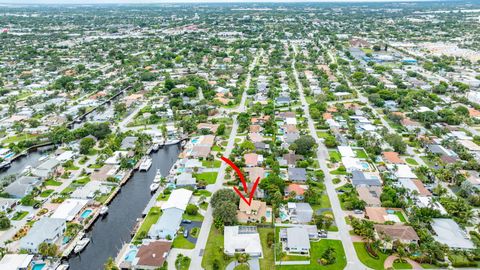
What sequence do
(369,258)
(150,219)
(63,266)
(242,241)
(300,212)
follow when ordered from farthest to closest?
(150,219) → (300,212) → (242,241) → (63,266) → (369,258)

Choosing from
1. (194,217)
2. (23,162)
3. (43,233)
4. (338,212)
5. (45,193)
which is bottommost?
(23,162)

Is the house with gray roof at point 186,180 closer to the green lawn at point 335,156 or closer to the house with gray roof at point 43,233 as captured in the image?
the house with gray roof at point 43,233

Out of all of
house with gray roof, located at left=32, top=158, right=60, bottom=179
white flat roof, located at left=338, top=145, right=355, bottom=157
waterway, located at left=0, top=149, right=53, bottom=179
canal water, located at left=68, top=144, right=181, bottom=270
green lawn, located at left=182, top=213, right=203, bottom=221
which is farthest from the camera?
white flat roof, located at left=338, top=145, right=355, bottom=157

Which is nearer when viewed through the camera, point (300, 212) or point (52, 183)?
point (300, 212)

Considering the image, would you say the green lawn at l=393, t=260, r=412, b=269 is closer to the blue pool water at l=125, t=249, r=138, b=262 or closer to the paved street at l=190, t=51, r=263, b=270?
the paved street at l=190, t=51, r=263, b=270

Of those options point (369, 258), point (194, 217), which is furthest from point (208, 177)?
point (369, 258)

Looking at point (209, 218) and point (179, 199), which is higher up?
point (179, 199)

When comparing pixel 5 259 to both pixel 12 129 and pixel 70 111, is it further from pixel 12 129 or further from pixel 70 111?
pixel 70 111

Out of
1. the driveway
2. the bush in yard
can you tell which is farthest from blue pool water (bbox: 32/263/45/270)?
the driveway

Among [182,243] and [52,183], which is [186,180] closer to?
[182,243]
